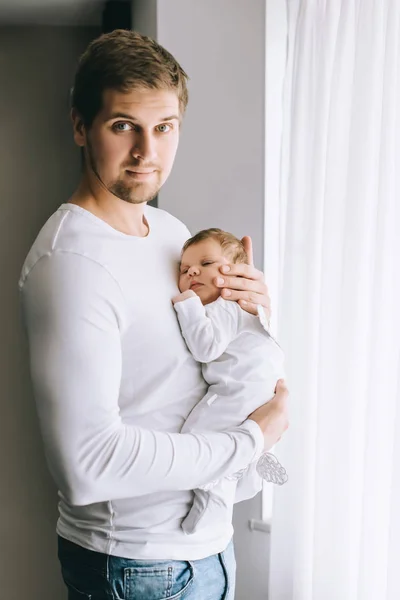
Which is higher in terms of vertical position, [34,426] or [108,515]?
[108,515]

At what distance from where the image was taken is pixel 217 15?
2104mm

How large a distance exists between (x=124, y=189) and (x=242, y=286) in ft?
1.13

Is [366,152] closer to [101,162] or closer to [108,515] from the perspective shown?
[101,162]

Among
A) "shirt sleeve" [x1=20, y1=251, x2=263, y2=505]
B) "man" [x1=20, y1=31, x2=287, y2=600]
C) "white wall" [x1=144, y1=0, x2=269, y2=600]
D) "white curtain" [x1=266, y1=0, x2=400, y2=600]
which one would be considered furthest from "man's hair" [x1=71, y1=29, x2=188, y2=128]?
"white wall" [x1=144, y1=0, x2=269, y2=600]

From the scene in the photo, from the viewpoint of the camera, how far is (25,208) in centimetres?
277

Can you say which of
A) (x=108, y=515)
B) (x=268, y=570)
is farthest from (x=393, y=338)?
(x=268, y=570)

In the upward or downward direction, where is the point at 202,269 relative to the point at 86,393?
upward

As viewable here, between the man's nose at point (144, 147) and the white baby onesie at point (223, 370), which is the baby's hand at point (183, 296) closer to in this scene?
the white baby onesie at point (223, 370)

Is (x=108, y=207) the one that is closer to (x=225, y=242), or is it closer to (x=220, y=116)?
(x=225, y=242)

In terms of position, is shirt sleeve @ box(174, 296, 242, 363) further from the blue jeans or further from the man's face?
the blue jeans

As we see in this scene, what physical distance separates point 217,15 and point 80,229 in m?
1.05

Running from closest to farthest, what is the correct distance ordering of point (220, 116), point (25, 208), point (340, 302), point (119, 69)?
point (119, 69) → point (340, 302) → point (220, 116) → point (25, 208)

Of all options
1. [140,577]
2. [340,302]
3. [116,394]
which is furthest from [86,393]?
[340,302]

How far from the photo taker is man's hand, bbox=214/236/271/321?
1578 mm
